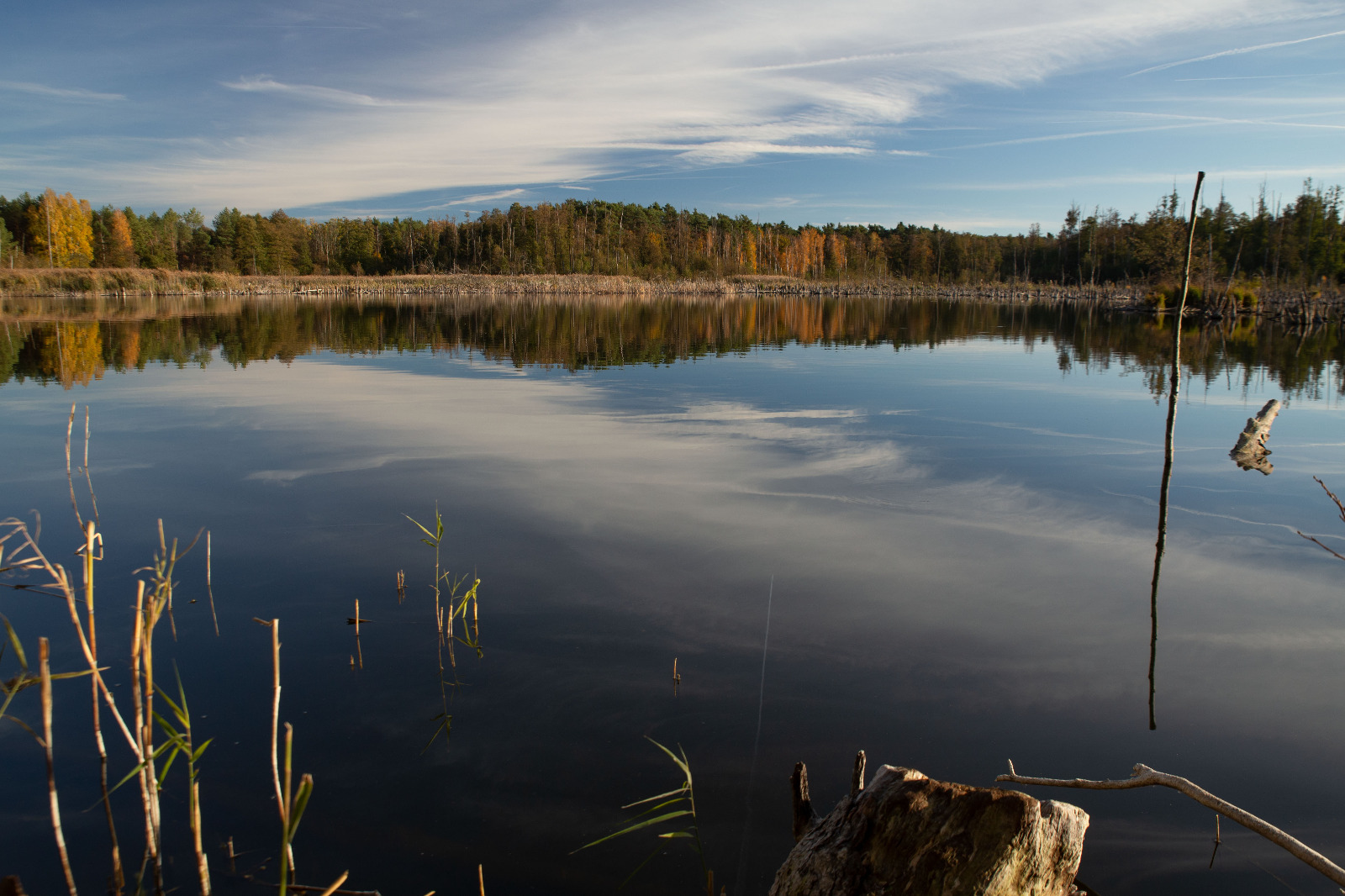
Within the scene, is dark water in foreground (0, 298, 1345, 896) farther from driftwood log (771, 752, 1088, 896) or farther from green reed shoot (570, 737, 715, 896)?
driftwood log (771, 752, 1088, 896)

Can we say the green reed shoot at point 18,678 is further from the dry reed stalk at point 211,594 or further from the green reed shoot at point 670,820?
the green reed shoot at point 670,820

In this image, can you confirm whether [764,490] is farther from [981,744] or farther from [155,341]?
[155,341]

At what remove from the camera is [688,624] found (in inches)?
157

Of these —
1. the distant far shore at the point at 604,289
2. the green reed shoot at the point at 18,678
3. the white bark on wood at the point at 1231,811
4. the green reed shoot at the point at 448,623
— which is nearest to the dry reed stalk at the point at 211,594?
the green reed shoot at the point at 18,678

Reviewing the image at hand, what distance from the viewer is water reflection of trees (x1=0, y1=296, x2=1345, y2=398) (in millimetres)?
14797

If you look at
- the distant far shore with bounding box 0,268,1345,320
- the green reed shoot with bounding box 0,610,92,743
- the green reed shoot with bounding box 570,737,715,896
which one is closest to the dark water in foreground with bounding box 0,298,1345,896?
the green reed shoot with bounding box 570,737,715,896

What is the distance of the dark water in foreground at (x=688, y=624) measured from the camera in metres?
2.59

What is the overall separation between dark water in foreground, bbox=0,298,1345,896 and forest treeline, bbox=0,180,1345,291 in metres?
47.4

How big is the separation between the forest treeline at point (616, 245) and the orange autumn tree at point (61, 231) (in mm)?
144

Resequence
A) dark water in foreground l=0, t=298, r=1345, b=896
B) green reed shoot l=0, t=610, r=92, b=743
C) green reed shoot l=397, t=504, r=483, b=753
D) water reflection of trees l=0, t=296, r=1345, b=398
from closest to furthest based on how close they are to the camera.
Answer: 1. green reed shoot l=0, t=610, r=92, b=743
2. dark water in foreground l=0, t=298, r=1345, b=896
3. green reed shoot l=397, t=504, r=483, b=753
4. water reflection of trees l=0, t=296, r=1345, b=398

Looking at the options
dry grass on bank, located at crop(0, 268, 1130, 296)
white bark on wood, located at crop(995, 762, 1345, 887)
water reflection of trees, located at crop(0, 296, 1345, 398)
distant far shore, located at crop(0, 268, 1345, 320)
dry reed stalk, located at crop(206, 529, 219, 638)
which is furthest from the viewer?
dry grass on bank, located at crop(0, 268, 1130, 296)

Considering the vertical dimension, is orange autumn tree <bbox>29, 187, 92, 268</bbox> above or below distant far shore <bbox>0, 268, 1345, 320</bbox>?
above

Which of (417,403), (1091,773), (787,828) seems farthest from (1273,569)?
(417,403)

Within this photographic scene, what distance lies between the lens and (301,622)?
12.9 ft
